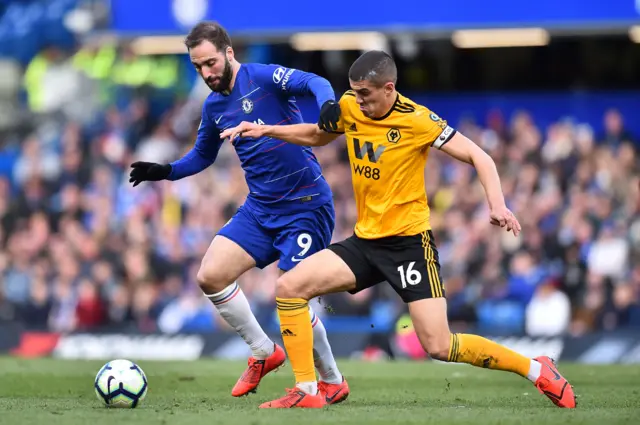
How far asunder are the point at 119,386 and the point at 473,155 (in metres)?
2.92

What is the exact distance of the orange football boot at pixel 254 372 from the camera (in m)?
9.34

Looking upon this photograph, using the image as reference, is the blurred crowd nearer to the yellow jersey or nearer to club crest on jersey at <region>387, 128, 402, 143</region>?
the yellow jersey

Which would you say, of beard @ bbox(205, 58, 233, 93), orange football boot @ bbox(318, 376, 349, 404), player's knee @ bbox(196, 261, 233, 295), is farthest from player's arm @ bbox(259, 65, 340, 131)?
orange football boot @ bbox(318, 376, 349, 404)

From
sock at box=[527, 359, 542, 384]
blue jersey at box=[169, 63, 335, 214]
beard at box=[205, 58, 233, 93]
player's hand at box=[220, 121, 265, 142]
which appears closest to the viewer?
player's hand at box=[220, 121, 265, 142]

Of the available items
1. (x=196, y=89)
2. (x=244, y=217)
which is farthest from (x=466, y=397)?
(x=196, y=89)

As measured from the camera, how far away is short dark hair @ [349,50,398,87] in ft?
25.9

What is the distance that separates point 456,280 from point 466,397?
6.95 meters

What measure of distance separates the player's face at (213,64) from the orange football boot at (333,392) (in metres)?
2.38

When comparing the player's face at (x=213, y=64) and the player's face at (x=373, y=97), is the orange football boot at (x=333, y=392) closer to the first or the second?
the player's face at (x=373, y=97)

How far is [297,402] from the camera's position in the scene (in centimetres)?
828

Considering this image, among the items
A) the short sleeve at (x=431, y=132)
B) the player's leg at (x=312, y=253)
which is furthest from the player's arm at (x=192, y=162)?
the short sleeve at (x=431, y=132)

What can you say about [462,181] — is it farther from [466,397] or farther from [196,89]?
[466,397]

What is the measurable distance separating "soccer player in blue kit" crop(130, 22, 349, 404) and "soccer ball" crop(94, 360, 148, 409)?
1.09 meters

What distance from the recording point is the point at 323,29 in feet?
61.5
